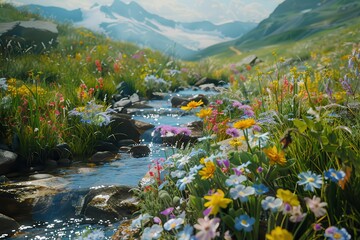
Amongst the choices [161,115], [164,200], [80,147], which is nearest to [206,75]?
[161,115]

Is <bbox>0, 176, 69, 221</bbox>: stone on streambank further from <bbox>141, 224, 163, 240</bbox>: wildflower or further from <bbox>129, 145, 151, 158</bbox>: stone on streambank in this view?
<bbox>141, 224, 163, 240</bbox>: wildflower

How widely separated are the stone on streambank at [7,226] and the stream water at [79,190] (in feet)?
0.29

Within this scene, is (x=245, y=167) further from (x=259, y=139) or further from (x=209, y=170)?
(x=209, y=170)

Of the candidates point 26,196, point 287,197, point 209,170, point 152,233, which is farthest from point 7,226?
point 287,197

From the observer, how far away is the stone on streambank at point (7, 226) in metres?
4.33

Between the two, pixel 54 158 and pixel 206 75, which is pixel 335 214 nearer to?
pixel 54 158

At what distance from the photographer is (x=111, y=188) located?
5172mm

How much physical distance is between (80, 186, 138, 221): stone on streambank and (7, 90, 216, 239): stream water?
0.11m

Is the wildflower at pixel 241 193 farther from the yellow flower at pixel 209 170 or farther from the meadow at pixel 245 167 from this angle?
the yellow flower at pixel 209 170

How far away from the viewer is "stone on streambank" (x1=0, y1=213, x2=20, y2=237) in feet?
14.2

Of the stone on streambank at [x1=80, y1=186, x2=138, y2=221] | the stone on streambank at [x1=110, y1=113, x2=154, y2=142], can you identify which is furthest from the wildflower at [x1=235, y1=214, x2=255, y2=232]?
the stone on streambank at [x1=110, y1=113, x2=154, y2=142]

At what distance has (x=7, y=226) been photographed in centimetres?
440

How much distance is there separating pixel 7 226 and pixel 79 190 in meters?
1.12

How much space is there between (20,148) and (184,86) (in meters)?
13.6
